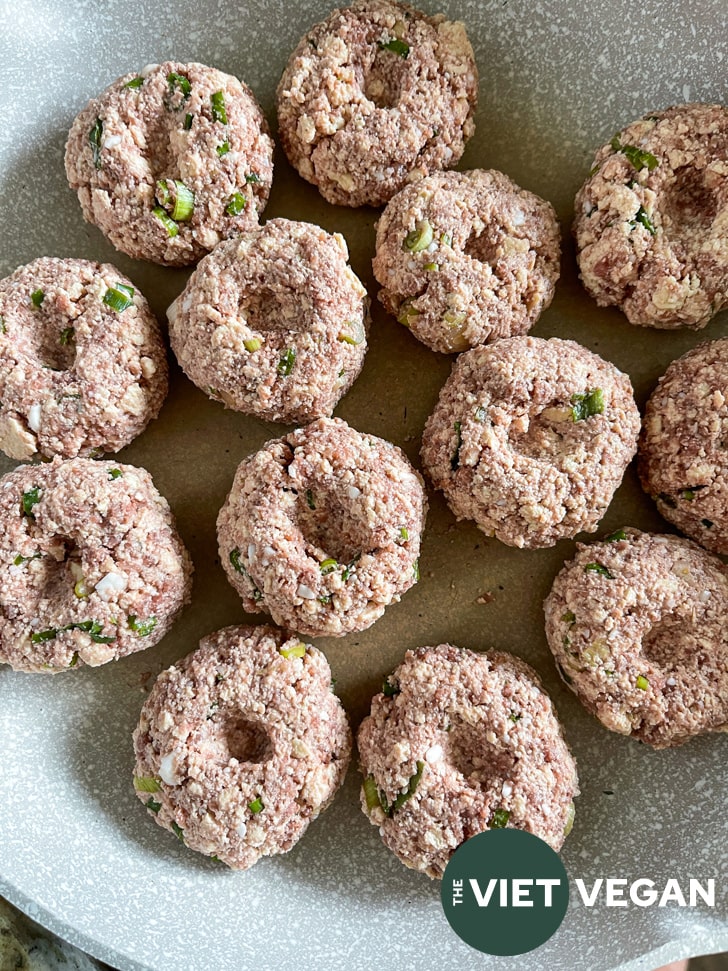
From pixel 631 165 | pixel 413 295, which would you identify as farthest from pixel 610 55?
pixel 413 295

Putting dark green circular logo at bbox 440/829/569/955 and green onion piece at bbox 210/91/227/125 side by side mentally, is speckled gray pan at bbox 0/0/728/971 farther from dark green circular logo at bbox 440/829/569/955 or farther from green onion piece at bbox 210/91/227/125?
green onion piece at bbox 210/91/227/125

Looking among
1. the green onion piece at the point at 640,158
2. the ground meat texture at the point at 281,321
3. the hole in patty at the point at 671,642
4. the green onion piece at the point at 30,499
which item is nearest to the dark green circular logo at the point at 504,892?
the hole in patty at the point at 671,642

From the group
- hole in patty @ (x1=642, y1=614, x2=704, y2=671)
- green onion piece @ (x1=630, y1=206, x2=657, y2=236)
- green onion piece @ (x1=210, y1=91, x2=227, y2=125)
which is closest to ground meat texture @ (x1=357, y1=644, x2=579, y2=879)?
hole in patty @ (x1=642, y1=614, x2=704, y2=671)

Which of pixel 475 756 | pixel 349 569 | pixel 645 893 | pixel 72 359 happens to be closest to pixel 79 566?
pixel 72 359

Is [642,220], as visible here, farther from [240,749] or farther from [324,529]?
[240,749]

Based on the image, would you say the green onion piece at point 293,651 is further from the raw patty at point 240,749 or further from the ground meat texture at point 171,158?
the ground meat texture at point 171,158

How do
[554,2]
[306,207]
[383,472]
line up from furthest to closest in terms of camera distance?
[306,207] → [554,2] → [383,472]

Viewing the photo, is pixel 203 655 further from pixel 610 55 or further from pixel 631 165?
pixel 610 55
